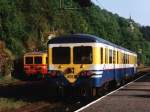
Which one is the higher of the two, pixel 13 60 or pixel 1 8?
pixel 1 8

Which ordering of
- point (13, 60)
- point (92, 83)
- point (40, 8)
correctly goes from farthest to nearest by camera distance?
point (40, 8)
point (13, 60)
point (92, 83)

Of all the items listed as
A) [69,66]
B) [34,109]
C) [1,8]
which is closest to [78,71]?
[69,66]

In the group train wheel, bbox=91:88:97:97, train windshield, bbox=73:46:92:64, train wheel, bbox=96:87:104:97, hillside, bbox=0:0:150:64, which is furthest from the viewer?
hillside, bbox=0:0:150:64

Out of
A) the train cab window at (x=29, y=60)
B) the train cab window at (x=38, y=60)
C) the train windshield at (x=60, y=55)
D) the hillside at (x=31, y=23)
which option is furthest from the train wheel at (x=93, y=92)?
the hillside at (x=31, y=23)

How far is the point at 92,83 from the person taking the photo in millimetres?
22078

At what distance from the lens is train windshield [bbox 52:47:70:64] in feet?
74.6

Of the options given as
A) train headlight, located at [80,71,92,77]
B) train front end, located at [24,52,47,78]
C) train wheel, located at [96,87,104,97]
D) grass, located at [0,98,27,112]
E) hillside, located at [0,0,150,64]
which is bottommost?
grass, located at [0,98,27,112]

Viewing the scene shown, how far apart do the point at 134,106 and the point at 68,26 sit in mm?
57123

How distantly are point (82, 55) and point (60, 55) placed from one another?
907 mm

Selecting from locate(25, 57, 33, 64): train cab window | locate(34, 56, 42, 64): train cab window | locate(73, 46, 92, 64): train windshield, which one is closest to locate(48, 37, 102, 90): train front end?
locate(73, 46, 92, 64): train windshield

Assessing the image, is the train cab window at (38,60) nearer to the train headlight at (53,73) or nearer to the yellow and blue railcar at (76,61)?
the yellow and blue railcar at (76,61)

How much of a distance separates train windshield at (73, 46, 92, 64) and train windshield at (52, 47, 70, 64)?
11.6 inches

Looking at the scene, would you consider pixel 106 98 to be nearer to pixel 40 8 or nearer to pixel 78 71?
pixel 78 71

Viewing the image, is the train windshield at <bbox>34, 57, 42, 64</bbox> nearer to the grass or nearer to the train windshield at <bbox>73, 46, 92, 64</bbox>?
the train windshield at <bbox>73, 46, 92, 64</bbox>
